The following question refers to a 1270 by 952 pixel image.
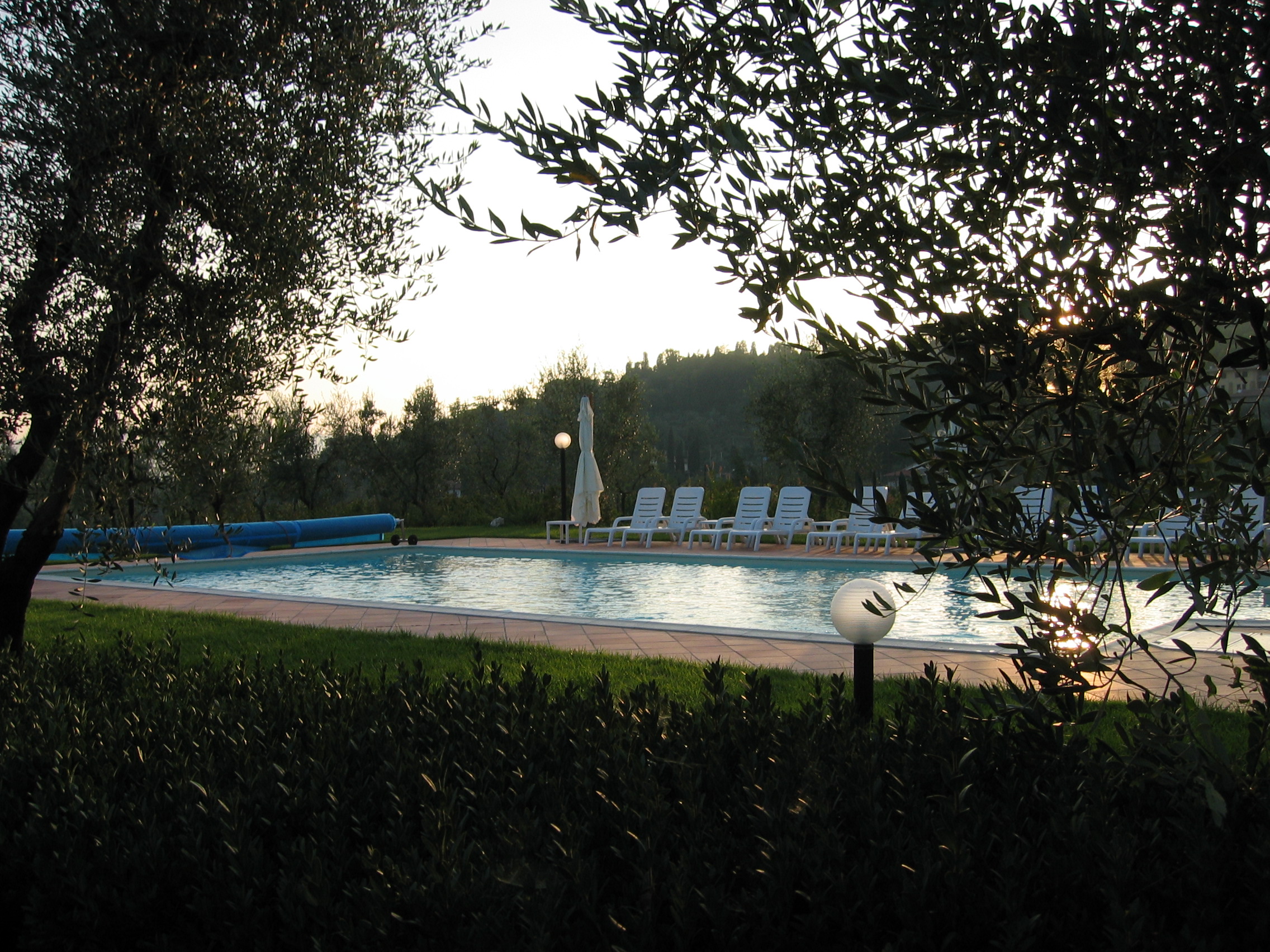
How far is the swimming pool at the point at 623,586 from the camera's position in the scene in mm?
9922

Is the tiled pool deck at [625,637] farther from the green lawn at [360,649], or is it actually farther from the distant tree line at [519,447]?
the distant tree line at [519,447]

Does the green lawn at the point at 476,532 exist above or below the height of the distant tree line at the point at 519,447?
below

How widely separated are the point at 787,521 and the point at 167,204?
1357cm

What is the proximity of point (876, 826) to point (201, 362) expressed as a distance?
4179 millimetres

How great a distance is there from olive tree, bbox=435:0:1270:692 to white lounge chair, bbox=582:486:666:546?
51.3 ft

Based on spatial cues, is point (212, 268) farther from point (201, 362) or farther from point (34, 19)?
point (34, 19)

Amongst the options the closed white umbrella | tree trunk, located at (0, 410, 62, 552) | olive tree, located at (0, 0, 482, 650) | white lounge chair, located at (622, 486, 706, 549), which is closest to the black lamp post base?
olive tree, located at (0, 0, 482, 650)

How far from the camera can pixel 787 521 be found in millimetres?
17188

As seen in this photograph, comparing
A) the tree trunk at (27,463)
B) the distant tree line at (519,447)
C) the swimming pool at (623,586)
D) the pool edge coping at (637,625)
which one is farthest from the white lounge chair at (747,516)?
the tree trunk at (27,463)

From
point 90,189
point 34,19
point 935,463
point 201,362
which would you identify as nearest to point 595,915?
point 935,463

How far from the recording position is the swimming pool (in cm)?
992

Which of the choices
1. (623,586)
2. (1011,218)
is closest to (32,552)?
(1011,218)

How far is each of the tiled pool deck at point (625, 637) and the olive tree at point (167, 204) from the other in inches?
45.3

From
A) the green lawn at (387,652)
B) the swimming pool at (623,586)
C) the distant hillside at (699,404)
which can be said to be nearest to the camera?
the green lawn at (387,652)
